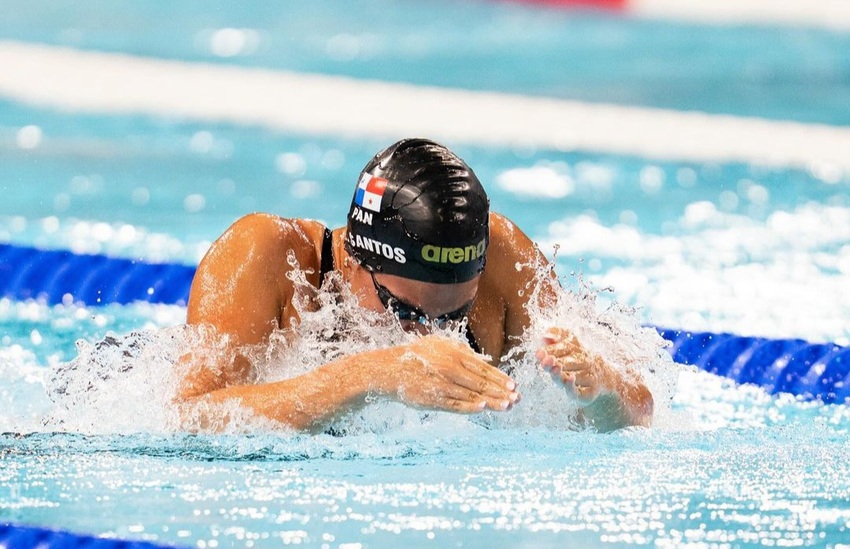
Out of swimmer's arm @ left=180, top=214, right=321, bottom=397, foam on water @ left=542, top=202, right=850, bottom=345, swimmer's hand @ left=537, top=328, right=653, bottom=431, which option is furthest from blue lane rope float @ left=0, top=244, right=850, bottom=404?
swimmer's arm @ left=180, top=214, right=321, bottom=397

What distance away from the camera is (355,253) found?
3035 mm

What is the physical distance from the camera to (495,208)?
21.1 feet

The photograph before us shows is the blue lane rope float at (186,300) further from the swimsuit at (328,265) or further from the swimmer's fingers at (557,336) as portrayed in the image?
the swimmer's fingers at (557,336)

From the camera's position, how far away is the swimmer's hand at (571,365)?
274cm

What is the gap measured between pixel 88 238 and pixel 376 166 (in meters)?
2.98

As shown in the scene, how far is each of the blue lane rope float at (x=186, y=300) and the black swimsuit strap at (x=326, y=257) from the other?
1.66 m

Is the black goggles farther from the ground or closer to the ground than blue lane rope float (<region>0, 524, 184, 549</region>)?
farther from the ground

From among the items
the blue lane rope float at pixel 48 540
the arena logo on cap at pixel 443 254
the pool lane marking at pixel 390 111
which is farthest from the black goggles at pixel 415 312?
the pool lane marking at pixel 390 111

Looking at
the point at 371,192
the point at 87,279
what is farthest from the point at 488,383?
the point at 87,279

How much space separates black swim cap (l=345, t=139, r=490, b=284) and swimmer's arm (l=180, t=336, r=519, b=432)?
0.78ft

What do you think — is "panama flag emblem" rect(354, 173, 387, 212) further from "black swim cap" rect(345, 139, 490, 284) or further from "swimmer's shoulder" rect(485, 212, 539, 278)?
"swimmer's shoulder" rect(485, 212, 539, 278)

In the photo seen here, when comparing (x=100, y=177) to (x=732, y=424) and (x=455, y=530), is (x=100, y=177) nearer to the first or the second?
(x=732, y=424)

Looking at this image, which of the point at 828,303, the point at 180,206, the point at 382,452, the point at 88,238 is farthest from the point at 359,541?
the point at 180,206

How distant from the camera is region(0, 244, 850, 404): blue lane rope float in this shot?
4.32 metres
